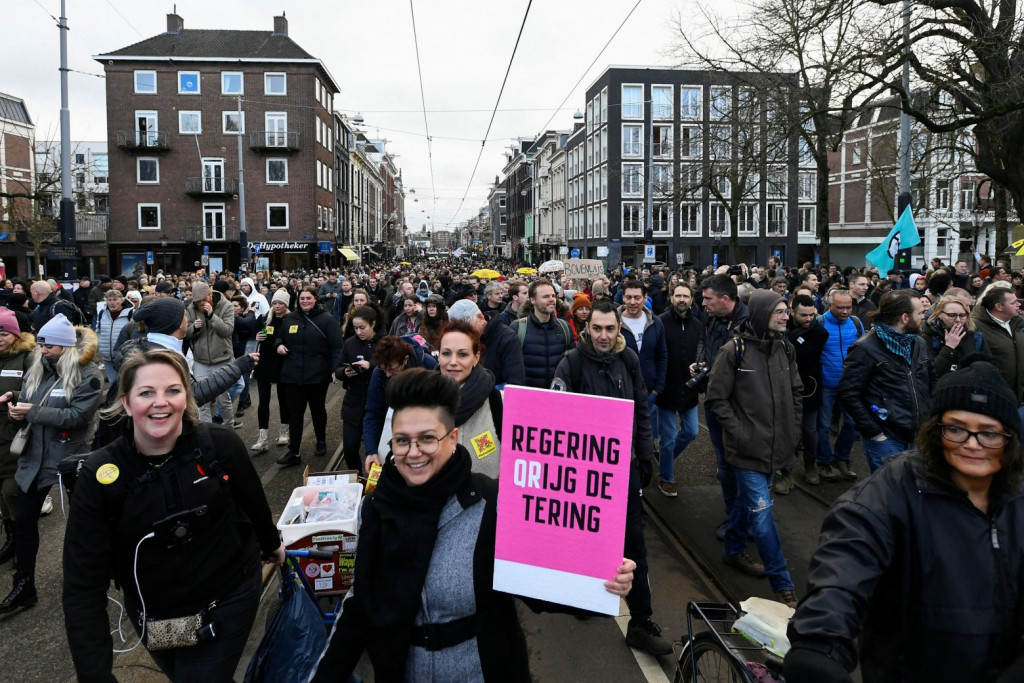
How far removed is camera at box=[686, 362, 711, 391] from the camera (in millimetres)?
5379

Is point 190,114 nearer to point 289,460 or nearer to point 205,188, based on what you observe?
point 205,188

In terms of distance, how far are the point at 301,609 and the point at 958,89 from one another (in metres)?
14.7

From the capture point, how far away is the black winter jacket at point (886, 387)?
4684 mm

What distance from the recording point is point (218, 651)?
2611 millimetres

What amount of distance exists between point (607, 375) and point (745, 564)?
1.68 m

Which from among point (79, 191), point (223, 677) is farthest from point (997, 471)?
point (79, 191)

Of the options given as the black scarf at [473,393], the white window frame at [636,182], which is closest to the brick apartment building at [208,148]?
the white window frame at [636,182]

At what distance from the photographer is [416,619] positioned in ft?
7.16

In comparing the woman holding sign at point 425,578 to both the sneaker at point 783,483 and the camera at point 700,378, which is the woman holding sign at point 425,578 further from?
the sneaker at point 783,483

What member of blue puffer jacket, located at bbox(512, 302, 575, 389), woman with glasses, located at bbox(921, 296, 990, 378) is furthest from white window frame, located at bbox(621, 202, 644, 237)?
woman with glasses, located at bbox(921, 296, 990, 378)

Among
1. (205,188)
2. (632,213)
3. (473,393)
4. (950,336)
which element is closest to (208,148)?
(205,188)

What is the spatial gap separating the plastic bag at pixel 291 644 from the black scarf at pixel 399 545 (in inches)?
32.5

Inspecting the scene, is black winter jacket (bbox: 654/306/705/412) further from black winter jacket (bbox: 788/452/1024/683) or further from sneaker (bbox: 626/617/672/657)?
black winter jacket (bbox: 788/452/1024/683)

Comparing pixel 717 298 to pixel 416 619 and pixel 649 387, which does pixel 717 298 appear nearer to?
pixel 649 387
